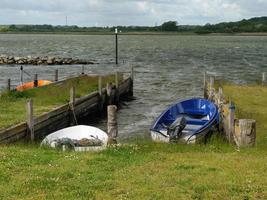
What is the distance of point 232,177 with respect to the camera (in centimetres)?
1098

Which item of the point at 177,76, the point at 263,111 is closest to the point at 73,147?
the point at 263,111

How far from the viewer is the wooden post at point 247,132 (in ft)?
47.5

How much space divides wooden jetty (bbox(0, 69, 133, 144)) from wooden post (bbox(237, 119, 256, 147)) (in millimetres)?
7477

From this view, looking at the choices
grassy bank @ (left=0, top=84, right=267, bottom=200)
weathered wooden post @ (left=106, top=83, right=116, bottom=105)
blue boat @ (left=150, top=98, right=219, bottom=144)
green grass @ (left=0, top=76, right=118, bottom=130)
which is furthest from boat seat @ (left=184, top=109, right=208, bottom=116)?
grassy bank @ (left=0, top=84, right=267, bottom=200)

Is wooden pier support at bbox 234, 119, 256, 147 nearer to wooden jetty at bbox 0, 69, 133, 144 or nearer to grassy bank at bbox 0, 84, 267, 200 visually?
grassy bank at bbox 0, 84, 267, 200

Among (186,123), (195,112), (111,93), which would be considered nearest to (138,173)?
(186,123)

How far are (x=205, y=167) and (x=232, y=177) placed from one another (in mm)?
1068

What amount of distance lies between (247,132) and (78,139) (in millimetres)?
6300

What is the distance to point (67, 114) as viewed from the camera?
81.8 feet

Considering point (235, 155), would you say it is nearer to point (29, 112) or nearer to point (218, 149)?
point (218, 149)

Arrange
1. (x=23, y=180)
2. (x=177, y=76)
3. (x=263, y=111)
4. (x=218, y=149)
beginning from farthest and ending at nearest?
(x=177, y=76), (x=263, y=111), (x=218, y=149), (x=23, y=180)

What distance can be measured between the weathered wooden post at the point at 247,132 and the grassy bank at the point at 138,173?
384 mm

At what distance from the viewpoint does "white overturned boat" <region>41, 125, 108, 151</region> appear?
16.6 meters

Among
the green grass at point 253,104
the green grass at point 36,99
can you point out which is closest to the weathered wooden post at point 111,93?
the green grass at point 36,99
